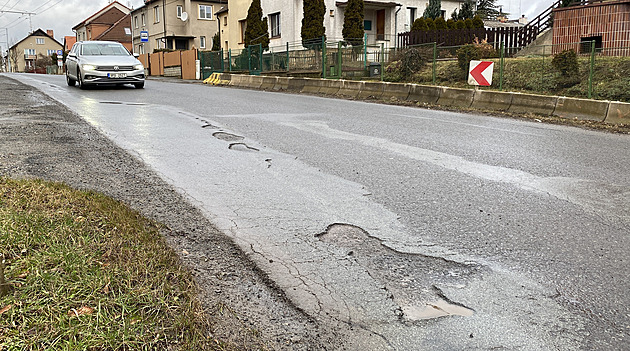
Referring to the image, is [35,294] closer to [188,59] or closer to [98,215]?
[98,215]

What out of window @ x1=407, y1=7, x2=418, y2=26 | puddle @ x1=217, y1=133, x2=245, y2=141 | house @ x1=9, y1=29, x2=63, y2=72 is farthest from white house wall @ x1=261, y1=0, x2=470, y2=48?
house @ x1=9, y1=29, x2=63, y2=72

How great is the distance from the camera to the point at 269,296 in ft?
10.6

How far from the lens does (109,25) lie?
8044 cm

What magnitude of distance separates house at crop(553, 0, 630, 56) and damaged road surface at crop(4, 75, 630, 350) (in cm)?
1211

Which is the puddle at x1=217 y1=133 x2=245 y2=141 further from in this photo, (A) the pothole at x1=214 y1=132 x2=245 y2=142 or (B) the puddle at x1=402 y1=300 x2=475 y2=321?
(B) the puddle at x1=402 y1=300 x2=475 y2=321

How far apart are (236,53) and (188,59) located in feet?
22.4

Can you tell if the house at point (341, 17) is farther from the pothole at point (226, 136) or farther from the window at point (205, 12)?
the pothole at point (226, 136)

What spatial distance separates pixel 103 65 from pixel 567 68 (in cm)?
1430

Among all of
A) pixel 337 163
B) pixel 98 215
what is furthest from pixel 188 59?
pixel 98 215

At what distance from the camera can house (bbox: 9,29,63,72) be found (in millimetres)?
112562

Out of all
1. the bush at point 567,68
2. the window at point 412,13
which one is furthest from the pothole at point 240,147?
the window at point 412,13

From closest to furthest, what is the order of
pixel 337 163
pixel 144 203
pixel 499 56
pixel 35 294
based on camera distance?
pixel 35 294 < pixel 144 203 < pixel 337 163 < pixel 499 56

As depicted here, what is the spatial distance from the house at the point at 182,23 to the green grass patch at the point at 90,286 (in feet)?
179

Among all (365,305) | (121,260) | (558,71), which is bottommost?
(365,305)
